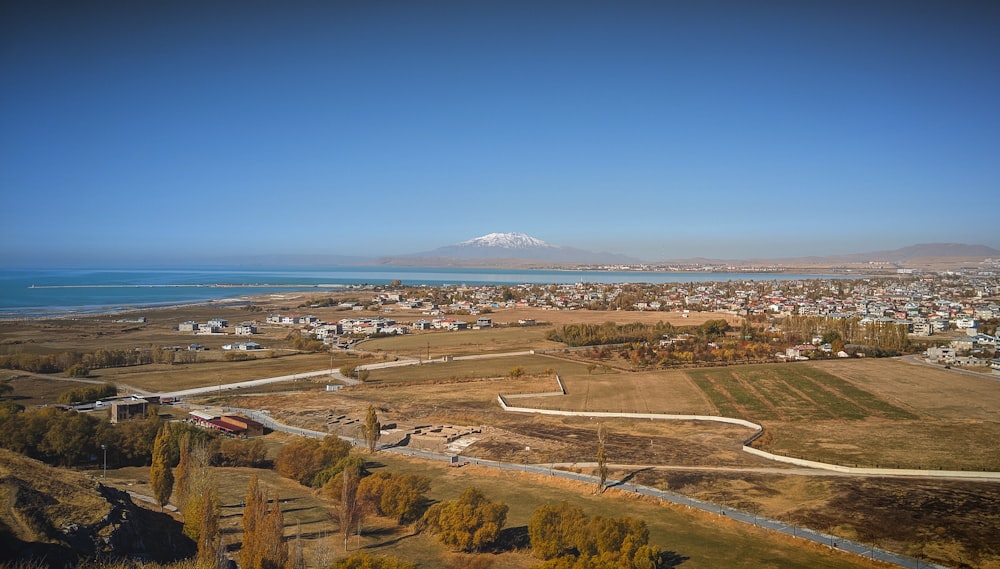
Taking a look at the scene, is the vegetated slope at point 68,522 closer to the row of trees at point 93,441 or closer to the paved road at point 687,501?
the row of trees at point 93,441

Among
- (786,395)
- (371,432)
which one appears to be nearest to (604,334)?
(786,395)

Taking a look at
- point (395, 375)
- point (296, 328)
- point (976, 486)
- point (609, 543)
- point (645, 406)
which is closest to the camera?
point (609, 543)

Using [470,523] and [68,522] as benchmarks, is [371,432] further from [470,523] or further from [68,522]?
[68,522]

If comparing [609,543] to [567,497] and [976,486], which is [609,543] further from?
[976,486]

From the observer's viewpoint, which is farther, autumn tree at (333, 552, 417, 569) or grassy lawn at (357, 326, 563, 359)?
grassy lawn at (357, 326, 563, 359)

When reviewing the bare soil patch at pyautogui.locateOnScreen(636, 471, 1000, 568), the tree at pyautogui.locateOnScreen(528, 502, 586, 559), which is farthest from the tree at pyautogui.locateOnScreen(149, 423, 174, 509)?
the bare soil patch at pyautogui.locateOnScreen(636, 471, 1000, 568)

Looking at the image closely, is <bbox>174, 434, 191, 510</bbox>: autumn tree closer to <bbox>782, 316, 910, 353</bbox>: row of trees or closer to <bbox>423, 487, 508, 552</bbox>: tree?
<bbox>423, 487, 508, 552</bbox>: tree

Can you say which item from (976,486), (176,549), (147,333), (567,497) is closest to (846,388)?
(976,486)
